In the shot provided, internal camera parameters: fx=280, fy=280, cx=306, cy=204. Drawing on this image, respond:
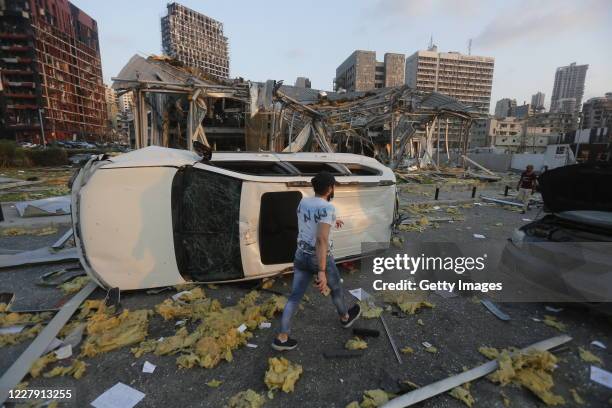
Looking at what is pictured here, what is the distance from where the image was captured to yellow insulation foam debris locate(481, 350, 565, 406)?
2205 millimetres

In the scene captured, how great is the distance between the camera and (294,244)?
3773mm

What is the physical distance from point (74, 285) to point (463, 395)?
15.4 ft

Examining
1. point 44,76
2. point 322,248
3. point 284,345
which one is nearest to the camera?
point 322,248

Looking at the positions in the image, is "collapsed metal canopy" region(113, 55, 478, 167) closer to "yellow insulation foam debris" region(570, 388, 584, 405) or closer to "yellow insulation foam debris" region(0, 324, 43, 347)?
"yellow insulation foam debris" region(0, 324, 43, 347)

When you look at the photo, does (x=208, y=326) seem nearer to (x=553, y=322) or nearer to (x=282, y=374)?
(x=282, y=374)

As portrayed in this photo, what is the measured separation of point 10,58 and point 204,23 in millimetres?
85836

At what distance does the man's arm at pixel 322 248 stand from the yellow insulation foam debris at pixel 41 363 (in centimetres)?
249

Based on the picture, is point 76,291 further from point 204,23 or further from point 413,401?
point 204,23

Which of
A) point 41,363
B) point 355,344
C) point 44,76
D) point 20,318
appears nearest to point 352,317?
point 355,344

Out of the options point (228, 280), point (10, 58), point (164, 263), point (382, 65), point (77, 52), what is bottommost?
point (228, 280)

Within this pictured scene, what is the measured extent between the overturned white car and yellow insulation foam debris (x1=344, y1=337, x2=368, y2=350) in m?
1.32

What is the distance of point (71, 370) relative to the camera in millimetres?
2420

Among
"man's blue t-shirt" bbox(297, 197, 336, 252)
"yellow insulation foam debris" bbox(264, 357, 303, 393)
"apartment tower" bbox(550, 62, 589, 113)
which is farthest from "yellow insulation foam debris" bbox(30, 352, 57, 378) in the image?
"apartment tower" bbox(550, 62, 589, 113)

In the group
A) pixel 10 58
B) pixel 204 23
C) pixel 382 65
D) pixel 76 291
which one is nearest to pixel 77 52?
pixel 10 58
